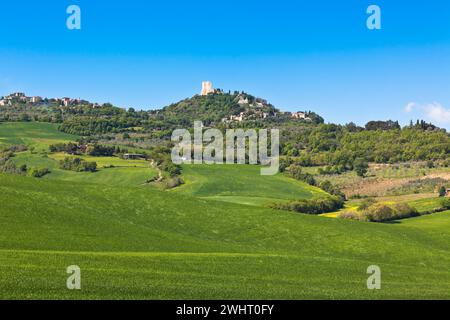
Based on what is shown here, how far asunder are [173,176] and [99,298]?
93.6m

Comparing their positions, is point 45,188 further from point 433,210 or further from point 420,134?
point 420,134

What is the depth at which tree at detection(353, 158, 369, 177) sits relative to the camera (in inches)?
5458

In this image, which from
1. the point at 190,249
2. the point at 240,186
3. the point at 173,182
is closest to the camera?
the point at 190,249

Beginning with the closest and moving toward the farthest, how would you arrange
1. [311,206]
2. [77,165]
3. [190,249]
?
[190,249]
[311,206]
[77,165]

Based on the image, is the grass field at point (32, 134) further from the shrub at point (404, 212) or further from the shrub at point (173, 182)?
the shrub at point (404, 212)

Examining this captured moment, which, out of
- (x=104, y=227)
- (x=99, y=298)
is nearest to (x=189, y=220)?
(x=104, y=227)

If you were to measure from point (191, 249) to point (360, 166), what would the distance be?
4409 inches

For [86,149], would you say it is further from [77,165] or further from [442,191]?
[442,191]

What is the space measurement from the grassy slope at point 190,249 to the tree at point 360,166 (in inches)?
2579

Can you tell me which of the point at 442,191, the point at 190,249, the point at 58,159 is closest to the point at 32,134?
the point at 58,159

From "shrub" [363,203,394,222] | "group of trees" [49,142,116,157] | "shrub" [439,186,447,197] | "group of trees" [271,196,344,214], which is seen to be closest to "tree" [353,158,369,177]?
"shrub" [439,186,447,197]

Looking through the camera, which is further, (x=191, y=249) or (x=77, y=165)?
(x=77, y=165)

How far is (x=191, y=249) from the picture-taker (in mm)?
40125
